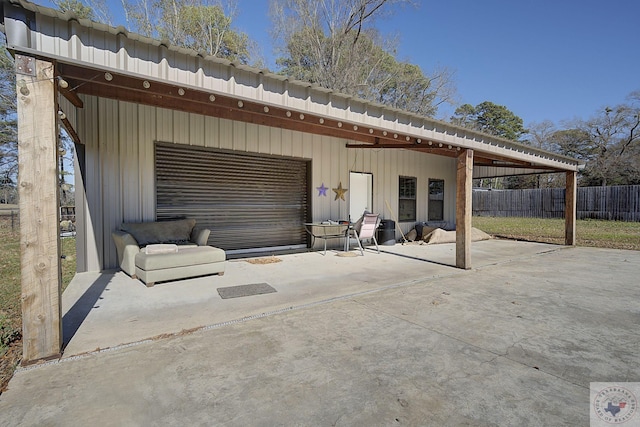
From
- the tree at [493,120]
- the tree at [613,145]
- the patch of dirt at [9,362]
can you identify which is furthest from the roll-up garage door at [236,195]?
the tree at [493,120]

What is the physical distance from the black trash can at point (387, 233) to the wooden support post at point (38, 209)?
23.4ft

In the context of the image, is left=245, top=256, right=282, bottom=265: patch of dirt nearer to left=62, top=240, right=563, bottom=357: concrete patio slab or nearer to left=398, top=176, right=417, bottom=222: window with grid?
left=62, top=240, right=563, bottom=357: concrete patio slab

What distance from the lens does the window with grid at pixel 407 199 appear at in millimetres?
9422

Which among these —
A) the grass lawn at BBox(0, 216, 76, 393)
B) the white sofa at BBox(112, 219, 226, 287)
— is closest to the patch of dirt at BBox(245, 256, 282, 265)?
the white sofa at BBox(112, 219, 226, 287)

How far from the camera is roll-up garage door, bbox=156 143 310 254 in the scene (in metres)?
5.80

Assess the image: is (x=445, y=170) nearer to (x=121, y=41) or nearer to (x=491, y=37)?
(x=491, y=37)

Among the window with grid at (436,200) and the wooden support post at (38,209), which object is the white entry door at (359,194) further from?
the wooden support post at (38,209)

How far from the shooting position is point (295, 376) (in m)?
2.06

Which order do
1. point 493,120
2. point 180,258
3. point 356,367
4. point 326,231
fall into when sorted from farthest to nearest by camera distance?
point 493,120 → point 326,231 → point 180,258 → point 356,367

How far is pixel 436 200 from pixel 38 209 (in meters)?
10.1

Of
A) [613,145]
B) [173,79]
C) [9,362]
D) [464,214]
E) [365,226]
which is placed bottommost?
[9,362]

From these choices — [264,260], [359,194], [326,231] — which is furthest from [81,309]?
[359,194]

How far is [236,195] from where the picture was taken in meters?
6.59

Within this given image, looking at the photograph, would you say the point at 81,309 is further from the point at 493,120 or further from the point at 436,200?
the point at 493,120
